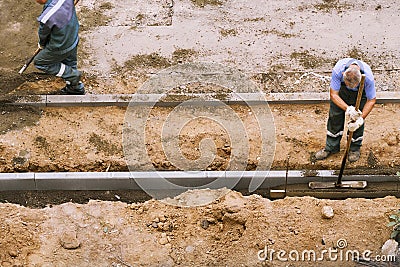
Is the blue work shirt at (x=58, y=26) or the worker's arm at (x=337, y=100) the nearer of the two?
the worker's arm at (x=337, y=100)

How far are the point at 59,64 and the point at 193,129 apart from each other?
6.02 feet

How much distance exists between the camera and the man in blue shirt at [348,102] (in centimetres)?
616

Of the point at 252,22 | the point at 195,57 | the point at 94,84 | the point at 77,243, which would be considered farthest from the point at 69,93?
the point at 252,22

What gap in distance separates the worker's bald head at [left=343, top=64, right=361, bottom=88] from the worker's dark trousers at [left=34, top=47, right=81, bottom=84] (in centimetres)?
332

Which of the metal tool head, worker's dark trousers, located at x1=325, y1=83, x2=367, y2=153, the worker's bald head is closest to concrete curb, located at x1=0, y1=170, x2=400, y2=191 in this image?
the metal tool head

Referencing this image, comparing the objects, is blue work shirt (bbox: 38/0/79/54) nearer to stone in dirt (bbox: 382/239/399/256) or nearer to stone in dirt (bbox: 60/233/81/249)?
stone in dirt (bbox: 60/233/81/249)

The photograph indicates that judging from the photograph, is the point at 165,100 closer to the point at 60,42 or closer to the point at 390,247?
the point at 60,42

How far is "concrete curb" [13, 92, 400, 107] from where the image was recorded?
25.0 ft

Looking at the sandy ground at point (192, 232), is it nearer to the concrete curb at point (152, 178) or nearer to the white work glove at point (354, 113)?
the concrete curb at point (152, 178)

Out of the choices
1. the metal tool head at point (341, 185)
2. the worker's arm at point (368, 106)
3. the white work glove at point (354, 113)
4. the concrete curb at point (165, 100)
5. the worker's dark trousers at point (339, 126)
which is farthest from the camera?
the concrete curb at point (165, 100)

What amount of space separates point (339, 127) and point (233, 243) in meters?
1.82

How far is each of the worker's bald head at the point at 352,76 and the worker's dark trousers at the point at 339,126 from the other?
0.24m

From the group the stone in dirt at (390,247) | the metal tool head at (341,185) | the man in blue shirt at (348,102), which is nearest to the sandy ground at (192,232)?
the stone in dirt at (390,247)

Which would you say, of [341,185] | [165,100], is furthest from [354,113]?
[165,100]
